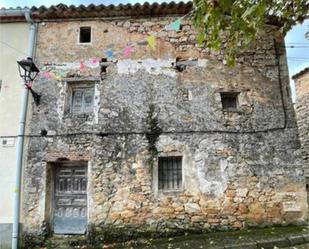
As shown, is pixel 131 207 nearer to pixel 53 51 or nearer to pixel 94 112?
pixel 94 112

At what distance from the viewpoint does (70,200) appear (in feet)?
24.7

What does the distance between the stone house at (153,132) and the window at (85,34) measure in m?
0.03

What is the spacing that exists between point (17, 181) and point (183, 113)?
3961mm

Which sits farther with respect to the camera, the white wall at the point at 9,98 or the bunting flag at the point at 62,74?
the bunting flag at the point at 62,74

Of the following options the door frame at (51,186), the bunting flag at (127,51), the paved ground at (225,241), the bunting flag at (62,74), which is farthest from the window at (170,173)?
the bunting flag at (62,74)

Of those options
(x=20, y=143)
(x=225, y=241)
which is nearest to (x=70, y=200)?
(x=20, y=143)

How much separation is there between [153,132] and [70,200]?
94.8 inches

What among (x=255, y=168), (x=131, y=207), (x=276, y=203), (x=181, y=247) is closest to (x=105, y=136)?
(x=131, y=207)

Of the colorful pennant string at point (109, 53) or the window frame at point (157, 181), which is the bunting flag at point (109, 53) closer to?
the colorful pennant string at point (109, 53)

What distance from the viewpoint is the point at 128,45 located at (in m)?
8.09

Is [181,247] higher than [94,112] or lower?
lower

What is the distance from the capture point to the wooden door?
7.40 m

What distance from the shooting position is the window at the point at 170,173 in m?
7.43

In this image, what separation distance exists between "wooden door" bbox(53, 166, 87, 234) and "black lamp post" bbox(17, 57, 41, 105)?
5.82 feet
